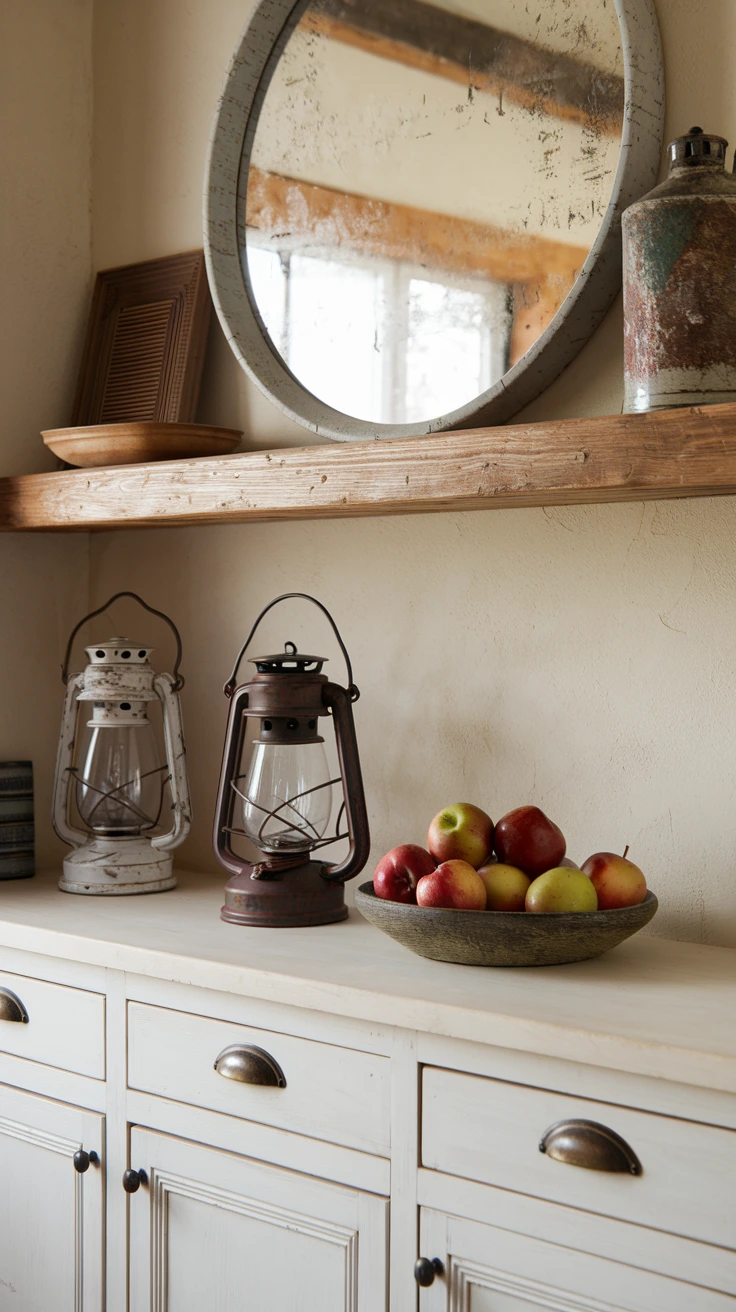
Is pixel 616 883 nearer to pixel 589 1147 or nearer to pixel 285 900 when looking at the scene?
pixel 589 1147

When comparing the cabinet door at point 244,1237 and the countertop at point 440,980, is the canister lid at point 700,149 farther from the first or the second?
the cabinet door at point 244,1237

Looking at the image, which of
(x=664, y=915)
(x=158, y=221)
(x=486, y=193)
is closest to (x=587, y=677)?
(x=664, y=915)

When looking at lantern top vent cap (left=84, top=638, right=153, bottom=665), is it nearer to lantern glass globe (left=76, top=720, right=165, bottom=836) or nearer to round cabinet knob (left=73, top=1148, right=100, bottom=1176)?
lantern glass globe (left=76, top=720, right=165, bottom=836)

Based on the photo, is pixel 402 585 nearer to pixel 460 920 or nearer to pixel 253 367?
pixel 253 367

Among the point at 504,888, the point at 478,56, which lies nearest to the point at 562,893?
the point at 504,888

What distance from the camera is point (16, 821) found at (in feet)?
6.73

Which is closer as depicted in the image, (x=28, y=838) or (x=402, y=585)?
(x=402, y=585)

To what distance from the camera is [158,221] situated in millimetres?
2180

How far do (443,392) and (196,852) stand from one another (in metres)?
0.93

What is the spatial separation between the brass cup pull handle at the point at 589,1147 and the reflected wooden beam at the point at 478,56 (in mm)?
1169

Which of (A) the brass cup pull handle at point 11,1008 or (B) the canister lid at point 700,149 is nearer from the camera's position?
(B) the canister lid at point 700,149

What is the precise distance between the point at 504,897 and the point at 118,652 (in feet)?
2.74

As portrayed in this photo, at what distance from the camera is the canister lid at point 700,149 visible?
137 cm

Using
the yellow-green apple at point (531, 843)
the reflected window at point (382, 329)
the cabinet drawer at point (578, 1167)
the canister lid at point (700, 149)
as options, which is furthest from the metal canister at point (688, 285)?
the cabinet drawer at point (578, 1167)
